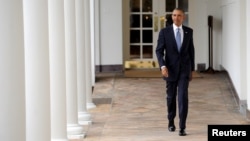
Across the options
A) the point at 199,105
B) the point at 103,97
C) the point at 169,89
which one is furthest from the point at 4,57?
the point at 103,97

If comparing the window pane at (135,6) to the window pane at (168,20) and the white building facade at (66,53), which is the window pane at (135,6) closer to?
the white building facade at (66,53)

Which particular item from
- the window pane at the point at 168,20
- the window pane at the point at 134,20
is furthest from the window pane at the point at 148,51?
the window pane at the point at 168,20

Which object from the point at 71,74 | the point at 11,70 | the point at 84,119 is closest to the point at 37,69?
the point at 11,70

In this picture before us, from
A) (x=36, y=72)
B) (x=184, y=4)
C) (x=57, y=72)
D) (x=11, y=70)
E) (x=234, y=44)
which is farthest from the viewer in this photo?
(x=184, y=4)

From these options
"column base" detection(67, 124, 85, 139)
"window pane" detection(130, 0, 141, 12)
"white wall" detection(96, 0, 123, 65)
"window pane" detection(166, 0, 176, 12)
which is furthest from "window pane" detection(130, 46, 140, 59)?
"column base" detection(67, 124, 85, 139)

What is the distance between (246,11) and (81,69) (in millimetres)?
2433

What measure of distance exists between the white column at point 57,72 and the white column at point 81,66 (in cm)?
153

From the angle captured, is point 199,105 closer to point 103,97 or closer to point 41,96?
point 103,97

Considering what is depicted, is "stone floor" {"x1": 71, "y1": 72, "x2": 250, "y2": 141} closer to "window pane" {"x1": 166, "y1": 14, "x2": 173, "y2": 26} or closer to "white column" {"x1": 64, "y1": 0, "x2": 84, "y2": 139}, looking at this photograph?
"white column" {"x1": 64, "y1": 0, "x2": 84, "y2": 139}

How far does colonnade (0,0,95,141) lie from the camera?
2494 millimetres

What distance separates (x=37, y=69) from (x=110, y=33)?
902 cm

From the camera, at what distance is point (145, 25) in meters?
13.1

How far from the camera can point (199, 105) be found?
25.6 feet

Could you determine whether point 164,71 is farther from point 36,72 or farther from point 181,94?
point 36,72
